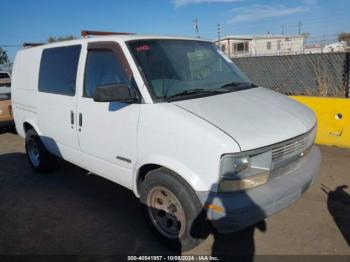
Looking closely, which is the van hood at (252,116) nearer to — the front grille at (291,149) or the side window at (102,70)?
the front grille at (291,149)

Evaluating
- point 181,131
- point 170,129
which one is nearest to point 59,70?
point 170,129

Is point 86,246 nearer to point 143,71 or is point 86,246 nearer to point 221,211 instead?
point 221,211

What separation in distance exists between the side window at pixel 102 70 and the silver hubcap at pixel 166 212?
1.21m

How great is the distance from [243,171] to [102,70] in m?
2.04

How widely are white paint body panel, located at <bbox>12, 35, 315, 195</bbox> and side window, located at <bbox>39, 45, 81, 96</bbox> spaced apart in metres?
0.12

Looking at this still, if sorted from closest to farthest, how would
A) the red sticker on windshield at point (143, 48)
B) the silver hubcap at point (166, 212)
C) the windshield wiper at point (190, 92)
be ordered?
the silver hubcap at point (166, 212)
the windshield wiper at point (190, 92)
the red sticker on windshield at point (143, 48)

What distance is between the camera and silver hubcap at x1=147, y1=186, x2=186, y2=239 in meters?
3.14

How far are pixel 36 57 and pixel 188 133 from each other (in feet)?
11.5

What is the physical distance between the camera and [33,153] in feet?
18.9

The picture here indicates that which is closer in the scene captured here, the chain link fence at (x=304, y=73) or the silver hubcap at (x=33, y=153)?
the silver hubcap at (x=33, y=153)

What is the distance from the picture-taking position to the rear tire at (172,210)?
297cm

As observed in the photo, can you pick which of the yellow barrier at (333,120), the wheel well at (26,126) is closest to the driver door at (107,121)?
the wheel well at (26,126)

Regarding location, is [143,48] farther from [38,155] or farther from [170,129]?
[38,155]

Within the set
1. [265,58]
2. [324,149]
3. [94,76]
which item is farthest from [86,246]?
[265,58]
